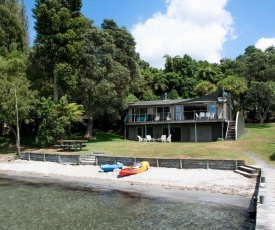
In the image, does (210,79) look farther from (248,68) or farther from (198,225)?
(198,225)

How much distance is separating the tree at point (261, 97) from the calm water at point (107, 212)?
111ft

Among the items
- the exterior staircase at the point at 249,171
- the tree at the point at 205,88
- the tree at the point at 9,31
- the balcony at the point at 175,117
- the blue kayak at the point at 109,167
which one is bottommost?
the blue kayak at the point at 109,167

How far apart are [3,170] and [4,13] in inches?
1312

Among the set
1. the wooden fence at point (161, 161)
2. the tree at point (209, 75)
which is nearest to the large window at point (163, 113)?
the wooden fence at point (161, 161)

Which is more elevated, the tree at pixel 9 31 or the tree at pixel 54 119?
the tree at pixel 9 31

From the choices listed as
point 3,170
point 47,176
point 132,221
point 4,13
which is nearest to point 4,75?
point 3,170

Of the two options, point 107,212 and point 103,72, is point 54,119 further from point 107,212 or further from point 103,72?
point 107,212

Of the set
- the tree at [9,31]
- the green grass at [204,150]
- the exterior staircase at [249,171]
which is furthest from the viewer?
the tree at [9,31]

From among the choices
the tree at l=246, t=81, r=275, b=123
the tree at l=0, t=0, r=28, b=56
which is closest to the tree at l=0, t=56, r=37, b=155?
the tree at l=0, t=0, r=28, b=56

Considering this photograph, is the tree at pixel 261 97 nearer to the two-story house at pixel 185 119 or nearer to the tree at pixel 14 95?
the two-story house at pixel 185 119

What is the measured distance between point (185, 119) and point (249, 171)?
20.8 metres

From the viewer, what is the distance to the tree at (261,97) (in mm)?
45719

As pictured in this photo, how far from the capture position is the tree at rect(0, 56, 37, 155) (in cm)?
3341

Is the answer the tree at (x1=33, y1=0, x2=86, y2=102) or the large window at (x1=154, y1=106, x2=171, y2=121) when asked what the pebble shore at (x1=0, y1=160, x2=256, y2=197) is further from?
the large window at (x1=154, y1=106, x2=171, y2=121)
